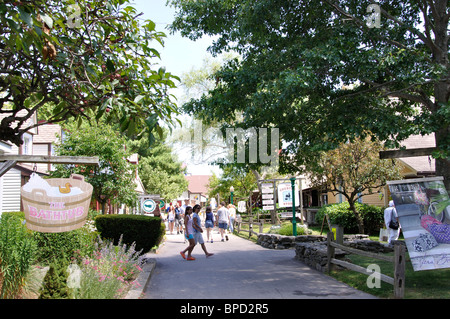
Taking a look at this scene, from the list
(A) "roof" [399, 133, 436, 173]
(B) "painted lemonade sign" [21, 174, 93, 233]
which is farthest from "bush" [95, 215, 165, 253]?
(A) "roof" [399, 133, 436, 173]

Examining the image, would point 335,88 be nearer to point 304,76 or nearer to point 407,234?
point 304,76

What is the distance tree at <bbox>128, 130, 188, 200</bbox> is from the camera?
Answer: 5194cm

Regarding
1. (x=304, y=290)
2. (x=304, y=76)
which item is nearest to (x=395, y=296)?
(x=304, y=290)

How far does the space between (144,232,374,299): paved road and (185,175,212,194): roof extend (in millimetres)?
87462

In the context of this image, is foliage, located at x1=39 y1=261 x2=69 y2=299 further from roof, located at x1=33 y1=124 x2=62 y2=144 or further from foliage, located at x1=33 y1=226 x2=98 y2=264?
roof, located at x1=33 y1=124 x2=62 y2=144

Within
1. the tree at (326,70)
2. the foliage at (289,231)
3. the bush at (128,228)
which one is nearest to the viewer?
the tree at (326,70)

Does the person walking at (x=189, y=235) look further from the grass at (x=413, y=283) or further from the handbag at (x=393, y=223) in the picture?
the handbag at (x=393, y=223)

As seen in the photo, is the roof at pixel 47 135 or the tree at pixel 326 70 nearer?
the tree at pixel 326 70

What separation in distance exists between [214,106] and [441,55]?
6049 millimetres

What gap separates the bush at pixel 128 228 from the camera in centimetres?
1274

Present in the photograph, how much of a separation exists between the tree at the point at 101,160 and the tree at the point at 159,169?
29.6 metres

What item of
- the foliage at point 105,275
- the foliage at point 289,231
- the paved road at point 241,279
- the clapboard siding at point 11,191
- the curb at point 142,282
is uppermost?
the clapboard siding at point 11,191

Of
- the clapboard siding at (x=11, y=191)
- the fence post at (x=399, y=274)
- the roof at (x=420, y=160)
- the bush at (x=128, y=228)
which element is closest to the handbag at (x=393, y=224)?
the roof at (x=420, y=160)

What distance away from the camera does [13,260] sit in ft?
20.5
